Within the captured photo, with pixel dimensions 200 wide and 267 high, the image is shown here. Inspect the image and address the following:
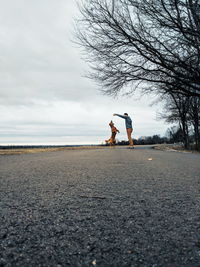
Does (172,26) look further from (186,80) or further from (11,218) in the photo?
(11,218)

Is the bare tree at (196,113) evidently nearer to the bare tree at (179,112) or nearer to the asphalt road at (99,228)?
the bare tree at (179,112)

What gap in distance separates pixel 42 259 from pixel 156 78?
32.6 ft

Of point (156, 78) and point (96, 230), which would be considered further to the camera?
point (156, 78)

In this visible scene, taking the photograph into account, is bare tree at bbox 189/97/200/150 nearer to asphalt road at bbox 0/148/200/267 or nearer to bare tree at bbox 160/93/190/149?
bare tree at bbox 160/93/190/149

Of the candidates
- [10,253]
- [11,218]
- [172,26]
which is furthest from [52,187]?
[172,26]

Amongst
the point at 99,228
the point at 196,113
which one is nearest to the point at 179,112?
the point at 196,113

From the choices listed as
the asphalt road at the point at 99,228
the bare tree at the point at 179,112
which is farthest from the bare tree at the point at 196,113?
the asphalt road at the point at 99,228

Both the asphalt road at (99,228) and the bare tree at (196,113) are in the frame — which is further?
the bare tree at (196,113)

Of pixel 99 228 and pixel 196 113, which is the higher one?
pixel 196 113

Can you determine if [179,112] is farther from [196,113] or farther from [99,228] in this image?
[99,228]

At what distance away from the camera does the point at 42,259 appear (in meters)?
0.77

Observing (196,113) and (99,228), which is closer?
(99,228)

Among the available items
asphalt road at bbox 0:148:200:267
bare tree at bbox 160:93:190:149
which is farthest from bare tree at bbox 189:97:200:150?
asphalt road at bbox 0:148:200:267

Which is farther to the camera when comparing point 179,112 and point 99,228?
point 179,112
